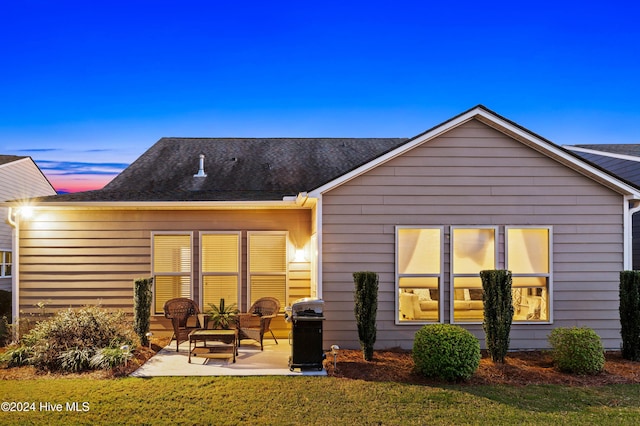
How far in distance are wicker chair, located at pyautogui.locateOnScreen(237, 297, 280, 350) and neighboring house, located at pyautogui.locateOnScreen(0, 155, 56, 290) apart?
13362 mm

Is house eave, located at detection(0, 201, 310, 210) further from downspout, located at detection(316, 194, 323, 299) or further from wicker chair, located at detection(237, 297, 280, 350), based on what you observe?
wicker chair, located at detection(237, 297, 280, 350)

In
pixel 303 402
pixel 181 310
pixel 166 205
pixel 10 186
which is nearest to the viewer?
pixel 303 402

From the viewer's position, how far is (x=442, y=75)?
58.9ft

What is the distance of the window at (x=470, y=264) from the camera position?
8773 millimetres

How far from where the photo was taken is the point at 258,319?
9438mm

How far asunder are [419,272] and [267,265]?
3334mm

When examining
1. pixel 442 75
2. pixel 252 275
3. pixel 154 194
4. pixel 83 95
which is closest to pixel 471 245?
pixel 252 275

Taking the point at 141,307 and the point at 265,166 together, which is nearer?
the point at 141,307

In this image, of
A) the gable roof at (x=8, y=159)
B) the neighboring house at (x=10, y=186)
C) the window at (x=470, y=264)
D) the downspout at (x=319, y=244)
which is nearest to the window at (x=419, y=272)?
the window at (x=470, y=264)

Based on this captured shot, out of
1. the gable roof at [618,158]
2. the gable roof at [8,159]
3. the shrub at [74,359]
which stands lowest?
the shrub at [74,359]

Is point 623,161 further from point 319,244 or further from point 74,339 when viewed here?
point 74,339

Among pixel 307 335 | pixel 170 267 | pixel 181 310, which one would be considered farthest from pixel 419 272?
pixel 170 267

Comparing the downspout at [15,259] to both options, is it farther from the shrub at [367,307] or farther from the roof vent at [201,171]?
the shrub at [367,307]

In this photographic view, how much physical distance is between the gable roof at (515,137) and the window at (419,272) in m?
1.36
